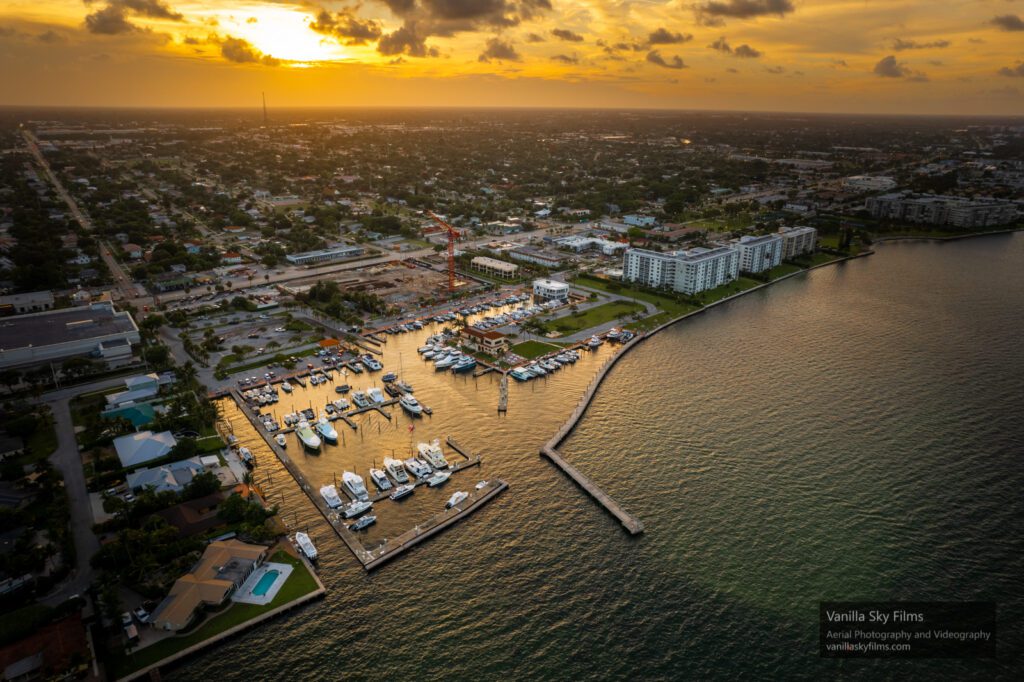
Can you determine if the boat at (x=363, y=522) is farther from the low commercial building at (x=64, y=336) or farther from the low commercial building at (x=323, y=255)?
the low commercial building at (x=323, y=255)

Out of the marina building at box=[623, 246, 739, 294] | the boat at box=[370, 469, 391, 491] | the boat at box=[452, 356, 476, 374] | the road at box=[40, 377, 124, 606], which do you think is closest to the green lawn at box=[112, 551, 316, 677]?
the road at box=[40, 377, 124, 606]

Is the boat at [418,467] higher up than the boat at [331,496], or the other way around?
the boat at [418,467]

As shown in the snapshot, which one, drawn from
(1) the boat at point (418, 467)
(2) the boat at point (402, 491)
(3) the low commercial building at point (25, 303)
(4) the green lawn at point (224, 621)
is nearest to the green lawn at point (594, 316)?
(1) the boat at point (418, 467)

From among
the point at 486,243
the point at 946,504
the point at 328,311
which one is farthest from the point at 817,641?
the point at 486,243

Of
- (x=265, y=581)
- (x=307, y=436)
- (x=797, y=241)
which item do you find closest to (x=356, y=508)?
(x=265, y=581)

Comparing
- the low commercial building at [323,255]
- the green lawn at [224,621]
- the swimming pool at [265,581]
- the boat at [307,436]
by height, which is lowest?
the green lawn at [224,621]

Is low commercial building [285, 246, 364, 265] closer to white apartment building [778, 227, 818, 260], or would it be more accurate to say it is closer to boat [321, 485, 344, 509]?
boat [321, 485, 344, 509]

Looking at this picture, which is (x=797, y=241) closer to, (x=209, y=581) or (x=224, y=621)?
(x=209, y=581)
